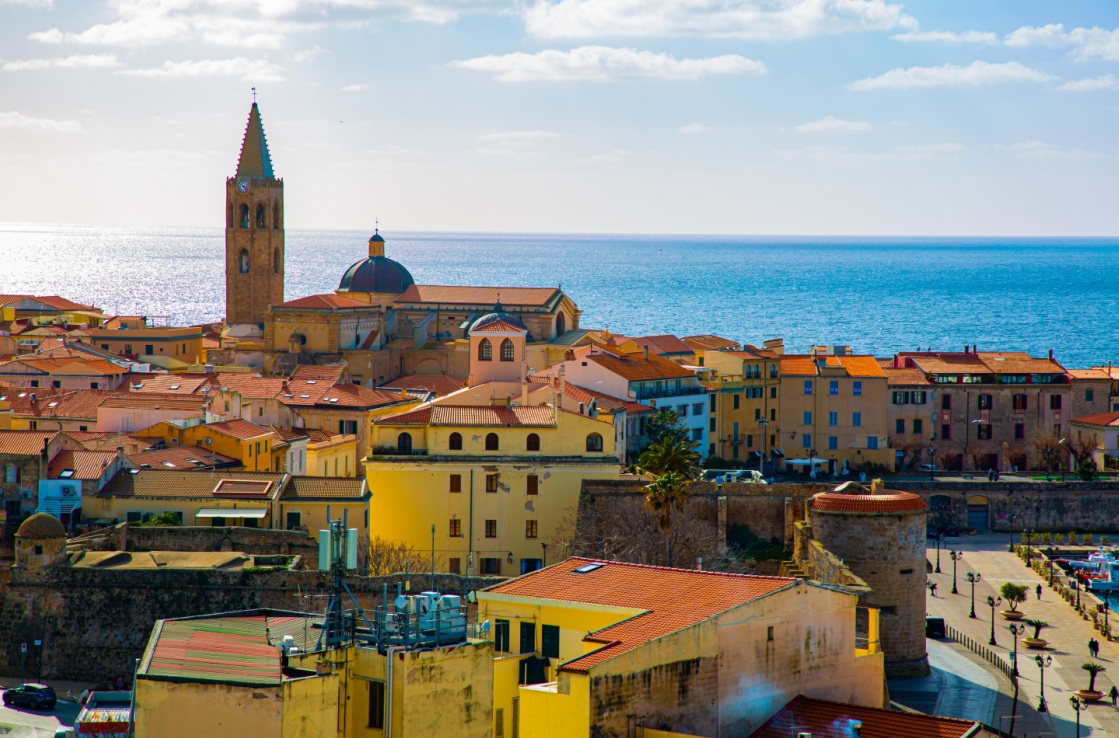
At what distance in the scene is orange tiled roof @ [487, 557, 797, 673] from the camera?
32.1m

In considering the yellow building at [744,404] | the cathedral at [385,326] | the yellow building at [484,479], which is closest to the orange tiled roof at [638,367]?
the yellow building at [744,404]

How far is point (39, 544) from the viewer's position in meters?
47.5

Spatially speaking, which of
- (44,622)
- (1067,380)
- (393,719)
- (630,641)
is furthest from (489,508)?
(1067,380)

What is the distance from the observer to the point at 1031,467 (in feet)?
291

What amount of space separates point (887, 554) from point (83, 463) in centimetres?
2538

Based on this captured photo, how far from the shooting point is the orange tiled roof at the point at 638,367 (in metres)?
76.5

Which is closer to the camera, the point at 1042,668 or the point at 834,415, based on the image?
the point at 1042,668

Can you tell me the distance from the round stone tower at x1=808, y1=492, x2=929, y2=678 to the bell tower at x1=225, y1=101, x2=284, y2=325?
70.9 metres

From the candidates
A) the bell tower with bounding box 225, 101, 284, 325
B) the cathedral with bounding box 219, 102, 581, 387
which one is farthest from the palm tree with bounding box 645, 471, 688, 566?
the bell tower with bounding box 225, 101, 284, 325

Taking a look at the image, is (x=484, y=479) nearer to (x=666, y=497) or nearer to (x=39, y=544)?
(x=666, y=497)

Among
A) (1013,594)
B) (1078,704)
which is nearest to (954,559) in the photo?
(1013,594)

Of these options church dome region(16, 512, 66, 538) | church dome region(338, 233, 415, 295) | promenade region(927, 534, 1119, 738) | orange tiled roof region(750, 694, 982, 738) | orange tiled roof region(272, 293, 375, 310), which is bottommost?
promenade region(927, 534, 1119, 738)

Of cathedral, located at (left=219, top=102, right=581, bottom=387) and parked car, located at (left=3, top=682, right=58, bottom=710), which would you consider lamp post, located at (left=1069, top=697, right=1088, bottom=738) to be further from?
cathedral, located at (left=219, top=102, right=581, bottom=387)

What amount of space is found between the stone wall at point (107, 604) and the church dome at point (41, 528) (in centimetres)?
95
